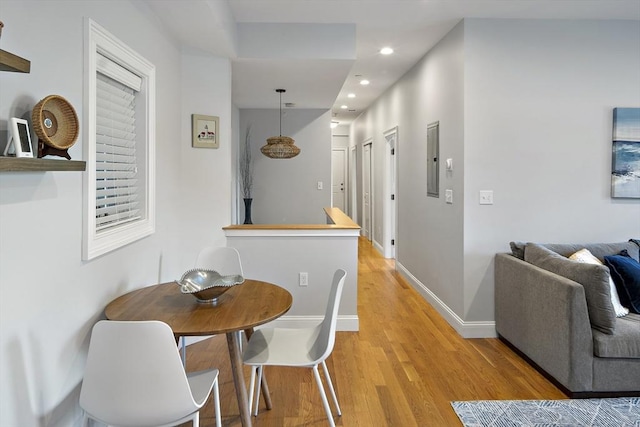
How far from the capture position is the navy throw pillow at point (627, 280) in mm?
2752

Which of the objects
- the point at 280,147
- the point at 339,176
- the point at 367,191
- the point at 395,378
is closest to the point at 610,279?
the point at 395,378

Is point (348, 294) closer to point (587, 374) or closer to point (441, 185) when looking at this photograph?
point (441, 185)

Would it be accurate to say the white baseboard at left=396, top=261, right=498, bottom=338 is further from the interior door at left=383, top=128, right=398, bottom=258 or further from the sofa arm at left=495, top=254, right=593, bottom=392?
the interior door at left=383, top=128, right=398, bottom=258

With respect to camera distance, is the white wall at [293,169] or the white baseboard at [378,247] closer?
the white wall at [293,169]

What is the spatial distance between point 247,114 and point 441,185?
351 cm

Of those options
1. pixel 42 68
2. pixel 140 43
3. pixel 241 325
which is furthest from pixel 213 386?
pixel 140 43

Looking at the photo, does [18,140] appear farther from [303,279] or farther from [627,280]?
[627,280]

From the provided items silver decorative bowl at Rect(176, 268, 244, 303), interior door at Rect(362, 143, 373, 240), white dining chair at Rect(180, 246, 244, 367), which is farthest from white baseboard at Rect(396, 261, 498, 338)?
interior door at Rect(362, 143, 373, 240)

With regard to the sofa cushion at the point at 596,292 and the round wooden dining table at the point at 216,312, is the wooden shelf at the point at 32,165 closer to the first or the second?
the round wooden dining table at the point at 216,312

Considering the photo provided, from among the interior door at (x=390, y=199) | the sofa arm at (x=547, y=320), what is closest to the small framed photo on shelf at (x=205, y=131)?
the sofa arm at (x=547, y=320)

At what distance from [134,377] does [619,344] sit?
8.34ft

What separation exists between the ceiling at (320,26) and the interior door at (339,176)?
592 centimetres

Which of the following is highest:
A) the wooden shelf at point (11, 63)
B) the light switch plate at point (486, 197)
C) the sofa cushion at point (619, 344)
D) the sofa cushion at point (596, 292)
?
the wooden shelf at point (11, 63)

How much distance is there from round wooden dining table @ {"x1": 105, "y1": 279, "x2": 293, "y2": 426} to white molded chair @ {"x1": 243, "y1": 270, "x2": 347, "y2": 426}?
0.46 ft
